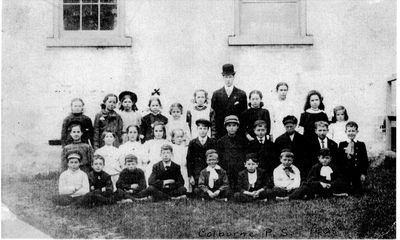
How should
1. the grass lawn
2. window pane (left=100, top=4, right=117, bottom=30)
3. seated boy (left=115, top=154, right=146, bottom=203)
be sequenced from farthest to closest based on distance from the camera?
window pane (left=100, top=4, right=117, bottom=30), seated boy (left=115, top=154, right=146, bottom=203), the grass lawn

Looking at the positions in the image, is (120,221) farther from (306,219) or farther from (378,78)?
(378,78)

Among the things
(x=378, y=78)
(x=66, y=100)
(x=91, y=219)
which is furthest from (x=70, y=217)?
(x=378, y=78)

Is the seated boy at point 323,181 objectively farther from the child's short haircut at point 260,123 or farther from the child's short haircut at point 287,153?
the child's short haircut at point 260,123

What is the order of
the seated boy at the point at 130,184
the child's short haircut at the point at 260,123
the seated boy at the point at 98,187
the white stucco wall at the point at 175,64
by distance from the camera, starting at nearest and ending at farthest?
the seated boy at the point at 98,187 → the seated boy at the point at 130,184 → the child's short haircut at the point at 260,123 → the white stucco wall at the point at 175,64

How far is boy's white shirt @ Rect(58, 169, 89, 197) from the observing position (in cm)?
667

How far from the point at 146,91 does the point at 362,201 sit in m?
3.37

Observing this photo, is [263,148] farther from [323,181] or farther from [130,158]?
[130,158]

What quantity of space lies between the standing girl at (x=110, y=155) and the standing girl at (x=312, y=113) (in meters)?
2.63

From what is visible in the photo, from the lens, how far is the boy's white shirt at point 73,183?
21.9 ft

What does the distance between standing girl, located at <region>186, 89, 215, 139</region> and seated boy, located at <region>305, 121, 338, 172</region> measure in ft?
4.60

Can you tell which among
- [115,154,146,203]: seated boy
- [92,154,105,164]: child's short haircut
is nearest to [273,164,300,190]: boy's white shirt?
[115,154,146,203]: seated boy

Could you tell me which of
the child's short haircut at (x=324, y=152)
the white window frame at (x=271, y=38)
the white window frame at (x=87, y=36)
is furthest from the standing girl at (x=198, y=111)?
the child's short haircut at (x=324, y=152)

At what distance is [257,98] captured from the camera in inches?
278

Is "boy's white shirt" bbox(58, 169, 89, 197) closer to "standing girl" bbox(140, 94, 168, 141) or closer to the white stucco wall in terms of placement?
the white stucco wall
